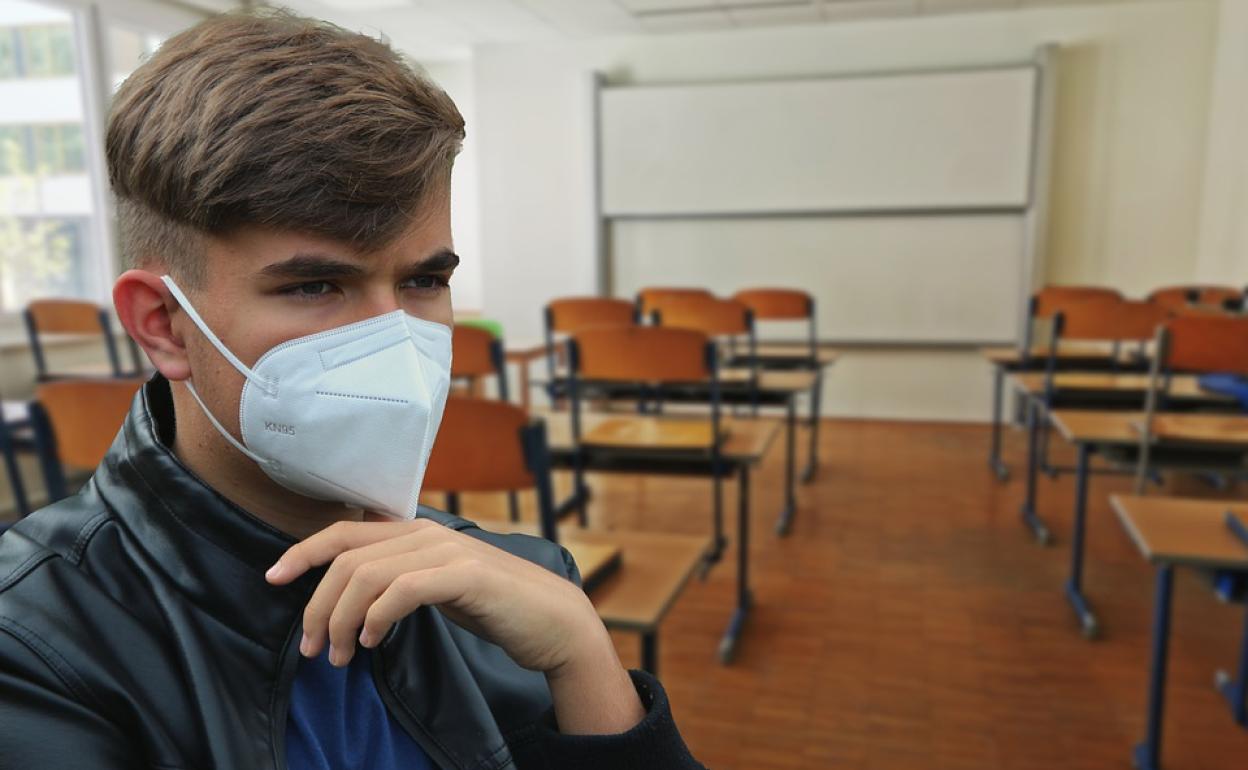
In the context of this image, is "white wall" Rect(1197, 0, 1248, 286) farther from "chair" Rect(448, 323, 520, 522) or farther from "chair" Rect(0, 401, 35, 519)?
"chair" Rect(0, 401, 35, 519)

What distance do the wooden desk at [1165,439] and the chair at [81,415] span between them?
240 cm

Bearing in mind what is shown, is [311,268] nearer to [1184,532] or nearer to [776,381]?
[1184,532]

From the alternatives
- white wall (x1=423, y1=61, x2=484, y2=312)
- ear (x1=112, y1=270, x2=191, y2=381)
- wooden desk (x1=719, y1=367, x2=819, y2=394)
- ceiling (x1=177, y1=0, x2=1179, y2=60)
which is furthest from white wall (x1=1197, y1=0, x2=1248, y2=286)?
ear (x1=112, y1=270, x2=191, y2=381)

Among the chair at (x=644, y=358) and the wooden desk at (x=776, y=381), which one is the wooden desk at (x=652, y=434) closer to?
the chair at (x=644, y=358)

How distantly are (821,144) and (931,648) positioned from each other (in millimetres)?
4105

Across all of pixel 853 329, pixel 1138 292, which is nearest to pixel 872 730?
pixel 853 329

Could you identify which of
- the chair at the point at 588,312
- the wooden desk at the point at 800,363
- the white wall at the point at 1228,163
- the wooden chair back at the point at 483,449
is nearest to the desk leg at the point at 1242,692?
the wooden chair back at the point at 483,449

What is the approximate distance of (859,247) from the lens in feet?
19.8

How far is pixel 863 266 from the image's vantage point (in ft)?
19.8

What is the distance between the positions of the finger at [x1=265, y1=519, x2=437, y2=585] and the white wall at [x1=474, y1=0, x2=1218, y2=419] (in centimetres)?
584

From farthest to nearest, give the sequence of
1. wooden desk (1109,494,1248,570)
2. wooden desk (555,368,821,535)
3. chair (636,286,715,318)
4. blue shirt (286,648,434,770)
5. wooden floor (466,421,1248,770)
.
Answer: chair (636,286,715,318), wooden desk (555,368,821,535), wooden floor (466,421,1248,770), wooden desk (1109,494,1248,570), blue shirt (286,648,434,770)

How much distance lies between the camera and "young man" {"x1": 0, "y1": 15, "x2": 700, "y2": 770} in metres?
0.55

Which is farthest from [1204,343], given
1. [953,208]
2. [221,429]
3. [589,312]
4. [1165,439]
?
[953,208]

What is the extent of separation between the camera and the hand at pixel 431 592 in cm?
58
